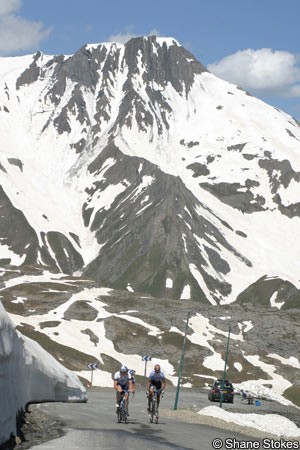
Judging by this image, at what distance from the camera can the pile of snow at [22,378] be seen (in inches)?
890

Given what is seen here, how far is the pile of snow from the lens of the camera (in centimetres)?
2259

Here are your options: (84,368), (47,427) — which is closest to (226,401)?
(84,368)

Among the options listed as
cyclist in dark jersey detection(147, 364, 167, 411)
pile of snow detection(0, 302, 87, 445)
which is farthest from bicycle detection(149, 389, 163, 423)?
pile of snow detection(0, 302, 87, 445)

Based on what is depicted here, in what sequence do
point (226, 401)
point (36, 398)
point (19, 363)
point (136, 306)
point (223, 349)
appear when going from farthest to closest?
1. point (136, 306)
2. point (223, 349)
3. point (226, 401)
4. point (36, 398)
5. point (19, 363)

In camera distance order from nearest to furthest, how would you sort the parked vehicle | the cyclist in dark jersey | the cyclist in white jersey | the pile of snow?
the pile of snow
the cyclist in white jersey
the cyclist in dark jersey
the parked vehicle

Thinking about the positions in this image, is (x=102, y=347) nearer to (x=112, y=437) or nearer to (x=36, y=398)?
(x=36, y=398)

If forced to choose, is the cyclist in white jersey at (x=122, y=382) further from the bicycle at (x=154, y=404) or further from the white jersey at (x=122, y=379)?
the bicycle at (x=154, y=404)

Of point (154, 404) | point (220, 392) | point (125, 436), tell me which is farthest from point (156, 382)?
point (220, 392)

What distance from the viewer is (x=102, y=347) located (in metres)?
146

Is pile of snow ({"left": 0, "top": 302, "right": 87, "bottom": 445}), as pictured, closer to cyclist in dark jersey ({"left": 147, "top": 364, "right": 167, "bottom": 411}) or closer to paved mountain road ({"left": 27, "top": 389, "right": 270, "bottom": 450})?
paved mountain road ({"left": 27, "top": 389, "right": 270, "bottom": 450})

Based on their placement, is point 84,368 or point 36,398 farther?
point 84,368

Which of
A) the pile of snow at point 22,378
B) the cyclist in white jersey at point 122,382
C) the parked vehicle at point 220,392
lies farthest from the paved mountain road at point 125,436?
the parked vehicle at point 220,392

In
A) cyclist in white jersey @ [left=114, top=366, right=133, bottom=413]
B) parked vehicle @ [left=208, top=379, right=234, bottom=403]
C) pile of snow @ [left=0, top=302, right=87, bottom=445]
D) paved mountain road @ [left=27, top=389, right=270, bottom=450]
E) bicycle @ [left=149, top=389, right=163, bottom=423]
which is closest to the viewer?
pile of snow @ [left=0, top=302, right=87, bottom=445]

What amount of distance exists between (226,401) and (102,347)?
60946 millimetres
